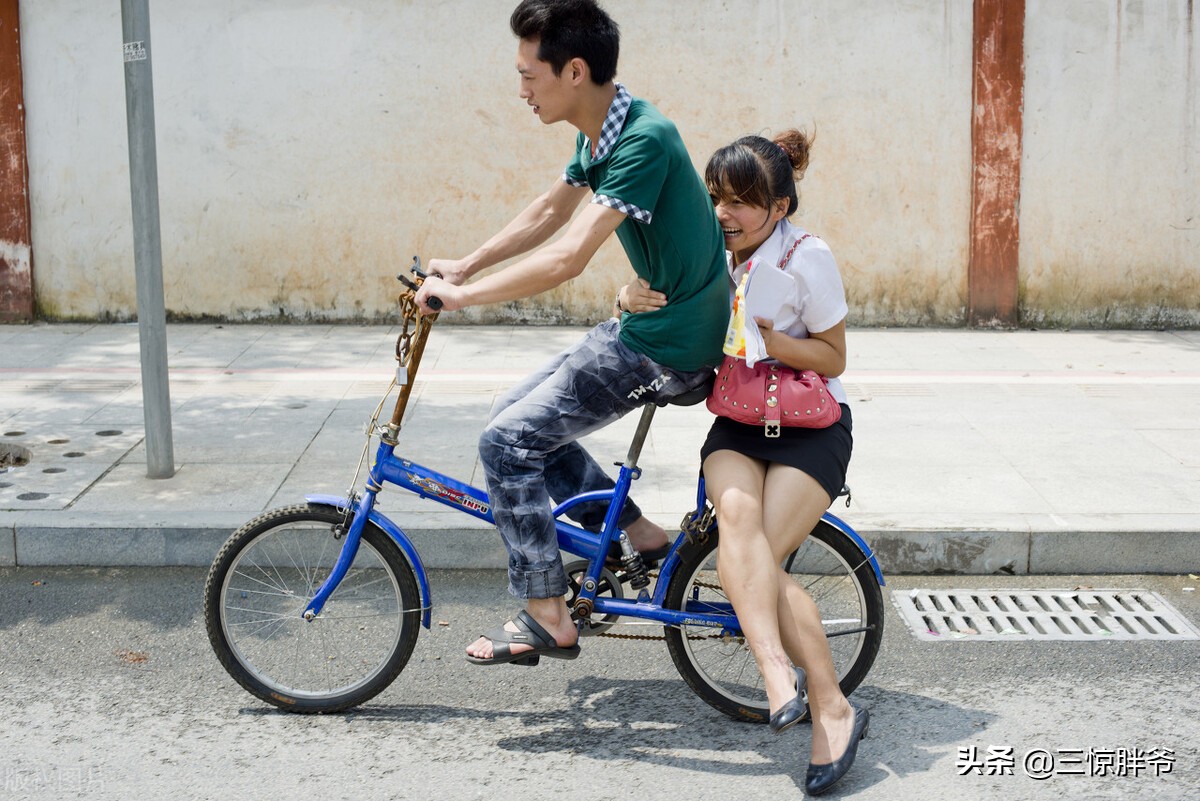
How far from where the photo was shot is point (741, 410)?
3863 mm

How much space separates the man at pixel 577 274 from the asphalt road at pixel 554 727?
12.8 inches

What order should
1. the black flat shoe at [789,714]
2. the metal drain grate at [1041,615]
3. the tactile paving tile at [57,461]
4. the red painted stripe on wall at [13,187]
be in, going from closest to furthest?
the black flat shoe at [789,714]
the metal drain grate at [1041,615]
the tactile paving tile at [57,461]
the red painted stripe on wall at [13,187]

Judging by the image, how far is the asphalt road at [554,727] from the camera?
12.3 ft

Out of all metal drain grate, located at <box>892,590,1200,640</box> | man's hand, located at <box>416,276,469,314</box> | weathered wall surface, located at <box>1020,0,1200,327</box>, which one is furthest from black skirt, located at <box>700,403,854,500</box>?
weathered wall surface, located at <box>1020,0,1200,327</box>

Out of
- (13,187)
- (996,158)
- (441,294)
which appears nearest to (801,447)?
(441,294)

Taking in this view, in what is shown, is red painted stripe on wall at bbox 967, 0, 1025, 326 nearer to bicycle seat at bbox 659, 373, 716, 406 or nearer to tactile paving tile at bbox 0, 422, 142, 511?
tactile paving tile at bbox 0, 422, 142, 511

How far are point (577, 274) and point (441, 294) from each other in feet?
1.34

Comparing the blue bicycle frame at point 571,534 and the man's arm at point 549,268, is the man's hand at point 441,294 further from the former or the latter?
the blue bicycle frame at point 571,534

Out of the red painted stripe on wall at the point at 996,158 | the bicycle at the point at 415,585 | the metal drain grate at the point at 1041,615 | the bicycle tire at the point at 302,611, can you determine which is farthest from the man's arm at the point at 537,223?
the red painted stripe on wall at the point at 996,158

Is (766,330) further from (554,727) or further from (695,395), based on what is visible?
(554,727)

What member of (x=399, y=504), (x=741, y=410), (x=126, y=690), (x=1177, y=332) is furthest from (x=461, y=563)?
(x=1177, y=332)

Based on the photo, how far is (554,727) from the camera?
4117 mm

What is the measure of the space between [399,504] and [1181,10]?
275 inches

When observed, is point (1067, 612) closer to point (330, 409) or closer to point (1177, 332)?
point (330, 409)
